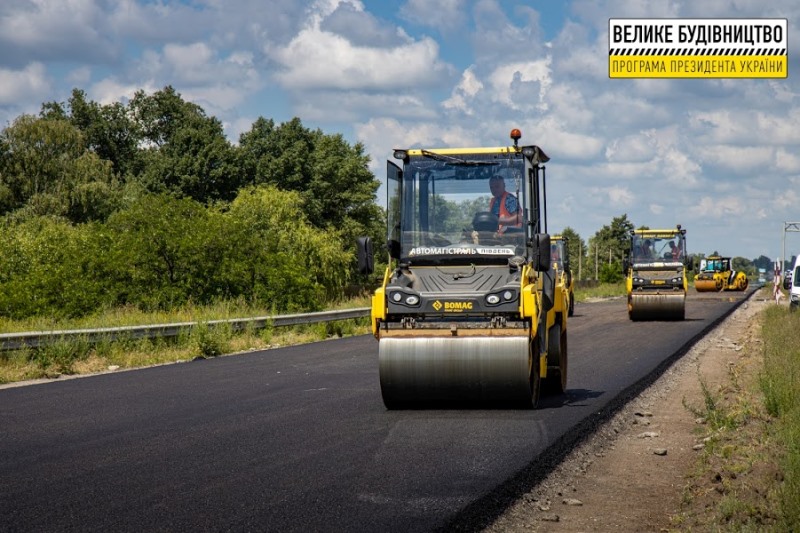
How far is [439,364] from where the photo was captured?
10.7 meters

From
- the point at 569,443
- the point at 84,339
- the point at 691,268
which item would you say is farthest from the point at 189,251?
the point at 569,443

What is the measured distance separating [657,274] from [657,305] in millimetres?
1105

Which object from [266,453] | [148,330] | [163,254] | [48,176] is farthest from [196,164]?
[266,453]

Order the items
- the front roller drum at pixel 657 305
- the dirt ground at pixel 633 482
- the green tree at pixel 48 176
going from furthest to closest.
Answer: the green tree at pixel 48 176
the front roller drum at pixel 657 305
the dirt ground at pixel 633 482

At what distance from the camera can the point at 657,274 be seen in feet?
100

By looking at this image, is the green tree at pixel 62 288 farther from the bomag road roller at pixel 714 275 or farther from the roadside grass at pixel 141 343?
the bomag road roller at pixel 714 275

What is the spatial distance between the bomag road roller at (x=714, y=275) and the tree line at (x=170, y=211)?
79.7 feet

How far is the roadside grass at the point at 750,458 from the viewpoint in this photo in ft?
20.5

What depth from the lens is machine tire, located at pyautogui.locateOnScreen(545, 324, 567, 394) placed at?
12.4m

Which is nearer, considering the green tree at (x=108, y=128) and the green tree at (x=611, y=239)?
the green tree at (x=108, y=128)

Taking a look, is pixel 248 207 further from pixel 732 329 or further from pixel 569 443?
pixel 569 443

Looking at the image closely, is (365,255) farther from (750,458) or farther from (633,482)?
(750,458)


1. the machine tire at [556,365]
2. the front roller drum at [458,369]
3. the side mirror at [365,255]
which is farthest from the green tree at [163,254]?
the front roller drum at [458,369]

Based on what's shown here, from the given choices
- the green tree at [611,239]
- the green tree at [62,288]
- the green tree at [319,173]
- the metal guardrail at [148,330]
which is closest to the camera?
the metal guardrail at [148,330]
